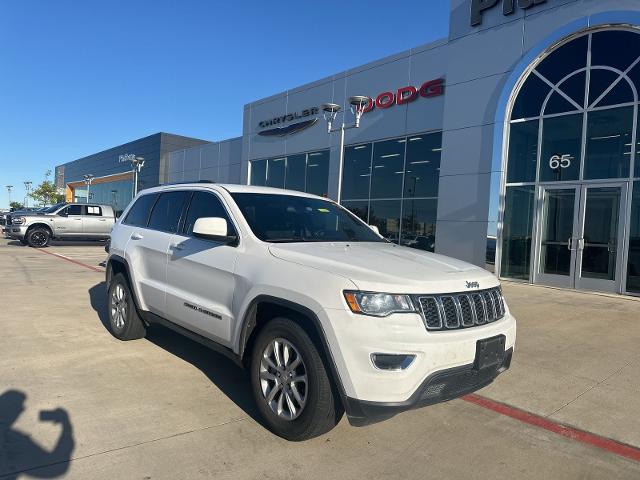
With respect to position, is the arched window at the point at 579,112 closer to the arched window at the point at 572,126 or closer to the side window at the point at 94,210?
the arched window at the point at 572,126

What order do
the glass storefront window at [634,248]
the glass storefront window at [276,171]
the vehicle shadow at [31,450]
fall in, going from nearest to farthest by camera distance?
the vehicle shadow at [31,450] < the glass storefront window at [634,248] < the glass storefront window at [276,171]

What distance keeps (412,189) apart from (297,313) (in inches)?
536

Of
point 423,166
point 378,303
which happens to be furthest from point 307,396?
point 423,166

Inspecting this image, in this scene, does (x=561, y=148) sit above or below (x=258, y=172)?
below

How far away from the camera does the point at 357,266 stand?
3184 millimetres

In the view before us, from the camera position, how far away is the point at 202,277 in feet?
13.6

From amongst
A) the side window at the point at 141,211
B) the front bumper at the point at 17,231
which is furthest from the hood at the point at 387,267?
the front bumper at the point at 17,231

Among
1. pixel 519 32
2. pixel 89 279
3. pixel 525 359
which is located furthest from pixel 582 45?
pixel 89 279

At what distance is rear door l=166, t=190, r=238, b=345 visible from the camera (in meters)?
3.85

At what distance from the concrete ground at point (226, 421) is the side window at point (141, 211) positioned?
1.36 metres

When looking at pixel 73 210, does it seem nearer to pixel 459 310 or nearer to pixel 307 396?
pixel 307 396

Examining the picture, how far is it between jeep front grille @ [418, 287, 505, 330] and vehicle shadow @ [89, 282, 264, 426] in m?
1.50

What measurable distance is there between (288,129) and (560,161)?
40.7 ft

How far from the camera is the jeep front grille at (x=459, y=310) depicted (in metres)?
3.00
